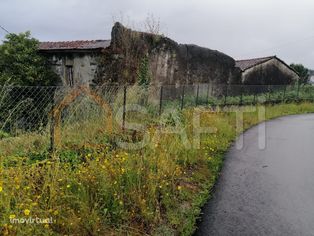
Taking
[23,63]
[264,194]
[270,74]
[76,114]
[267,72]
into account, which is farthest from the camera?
[270,74]

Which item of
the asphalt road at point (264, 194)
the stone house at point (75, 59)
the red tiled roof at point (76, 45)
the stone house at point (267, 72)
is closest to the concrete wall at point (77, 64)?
the stone house at point (75, 59)

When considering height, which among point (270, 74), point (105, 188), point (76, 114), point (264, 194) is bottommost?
point (264, 194)

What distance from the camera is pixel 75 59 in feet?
61.9

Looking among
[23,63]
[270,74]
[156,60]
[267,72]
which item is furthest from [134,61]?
[270,74]

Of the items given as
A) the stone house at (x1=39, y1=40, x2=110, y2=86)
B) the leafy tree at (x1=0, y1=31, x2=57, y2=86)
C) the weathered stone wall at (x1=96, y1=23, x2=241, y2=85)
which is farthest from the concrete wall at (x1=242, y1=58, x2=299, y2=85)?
the leafy tree at (x1=0, y1=31, x2=57, y2=86)

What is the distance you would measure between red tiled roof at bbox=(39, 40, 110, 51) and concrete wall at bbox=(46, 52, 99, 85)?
333mm

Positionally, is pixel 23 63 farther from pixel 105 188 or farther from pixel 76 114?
pixel 105 188

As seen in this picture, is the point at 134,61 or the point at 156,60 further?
the point at 156,60

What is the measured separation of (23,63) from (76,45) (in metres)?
2.97

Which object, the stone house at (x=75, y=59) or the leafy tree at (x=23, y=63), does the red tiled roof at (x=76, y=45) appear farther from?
the leafy tree at (x=23, y=63)

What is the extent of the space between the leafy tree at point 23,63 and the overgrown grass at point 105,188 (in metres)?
12.3

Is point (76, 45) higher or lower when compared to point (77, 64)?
higher

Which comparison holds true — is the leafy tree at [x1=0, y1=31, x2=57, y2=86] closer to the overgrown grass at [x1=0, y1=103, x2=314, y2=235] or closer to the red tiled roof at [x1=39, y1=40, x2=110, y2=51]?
the red tiled roof at [x1=39, y1=40, x2=110, y2=51]

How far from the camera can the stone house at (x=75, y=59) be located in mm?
17850
